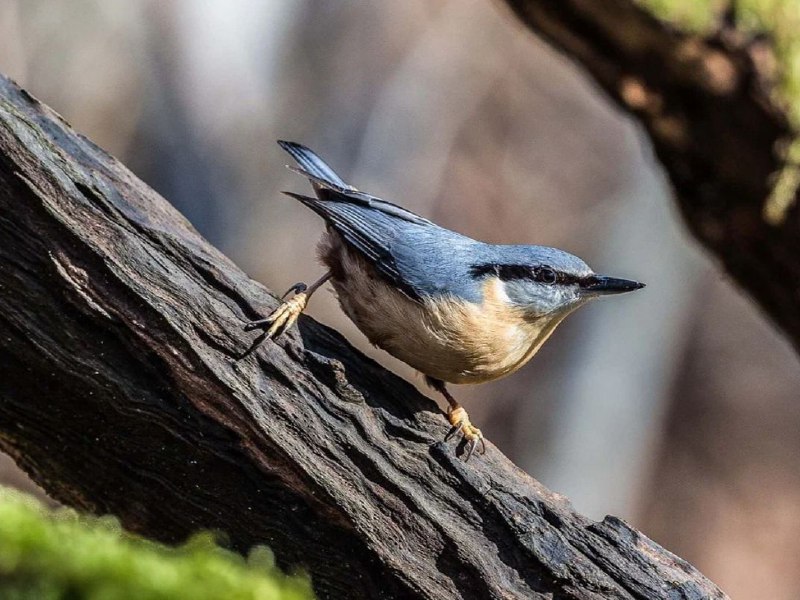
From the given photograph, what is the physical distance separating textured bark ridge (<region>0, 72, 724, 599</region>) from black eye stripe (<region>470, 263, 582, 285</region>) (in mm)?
816

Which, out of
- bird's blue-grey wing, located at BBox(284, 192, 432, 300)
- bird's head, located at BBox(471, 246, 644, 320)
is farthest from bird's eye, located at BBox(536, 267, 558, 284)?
bird's blue-grey wing, located at BBox(284, 192, 432, 300)

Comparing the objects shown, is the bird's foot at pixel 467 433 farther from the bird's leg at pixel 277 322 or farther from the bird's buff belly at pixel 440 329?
the bird's leg at pixel 277 322

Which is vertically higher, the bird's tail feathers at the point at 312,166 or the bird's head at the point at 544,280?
the bird's head at the point at 544,280

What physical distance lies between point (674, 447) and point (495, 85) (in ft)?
13.5

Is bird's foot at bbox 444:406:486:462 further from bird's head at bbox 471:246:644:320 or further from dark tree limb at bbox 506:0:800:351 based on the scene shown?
dark tree limb at bbox 506:0:800:351

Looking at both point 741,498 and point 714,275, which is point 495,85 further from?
point 741,498

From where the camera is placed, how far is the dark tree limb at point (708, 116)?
122 inches

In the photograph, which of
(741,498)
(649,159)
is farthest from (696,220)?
(741,498)

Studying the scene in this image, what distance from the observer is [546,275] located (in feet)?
10.3

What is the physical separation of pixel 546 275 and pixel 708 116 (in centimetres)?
76

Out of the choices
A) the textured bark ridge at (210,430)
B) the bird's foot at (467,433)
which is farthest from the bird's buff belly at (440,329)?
the textured bark ridge at (210,430)

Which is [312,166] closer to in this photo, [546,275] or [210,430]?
[546,275]

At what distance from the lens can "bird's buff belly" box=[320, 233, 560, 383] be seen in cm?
287

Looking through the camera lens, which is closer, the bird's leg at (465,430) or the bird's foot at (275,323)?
the bird's foot at (275,323)
